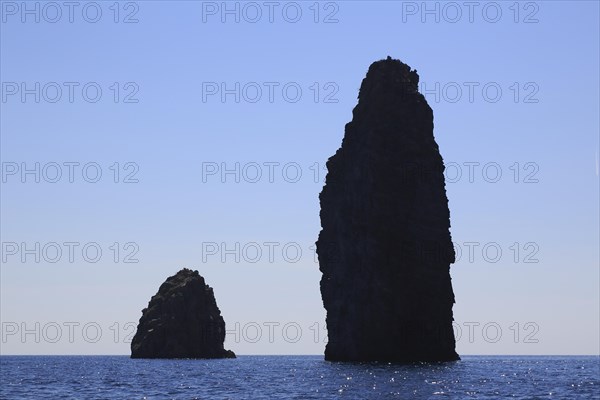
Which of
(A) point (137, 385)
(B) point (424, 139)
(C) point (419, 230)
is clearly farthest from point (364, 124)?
(A) point (137, 385)

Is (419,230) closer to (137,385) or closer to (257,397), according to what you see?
(137,385)

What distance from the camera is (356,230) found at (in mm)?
105938

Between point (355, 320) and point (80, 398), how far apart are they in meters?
53.6

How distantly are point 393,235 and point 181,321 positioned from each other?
2677 inches

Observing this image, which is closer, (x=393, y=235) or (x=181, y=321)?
(x=393, y=235)

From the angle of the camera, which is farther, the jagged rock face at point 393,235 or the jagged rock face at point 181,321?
the jagged rock face at point 181,321

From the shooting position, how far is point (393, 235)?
342 ft

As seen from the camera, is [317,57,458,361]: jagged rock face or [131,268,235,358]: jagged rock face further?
[131,268,235,358]: jagged rock face

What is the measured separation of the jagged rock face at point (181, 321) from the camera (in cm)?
16112

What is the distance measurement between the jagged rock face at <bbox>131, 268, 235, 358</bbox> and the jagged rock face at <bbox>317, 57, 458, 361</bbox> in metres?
55.7

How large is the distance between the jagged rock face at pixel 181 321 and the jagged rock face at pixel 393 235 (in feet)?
183

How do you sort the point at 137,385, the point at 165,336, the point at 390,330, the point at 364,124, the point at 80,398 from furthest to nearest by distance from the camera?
the point at 165,336
the point at 364,124
the point at 390,330
the point at 137,385
the point at 80,398

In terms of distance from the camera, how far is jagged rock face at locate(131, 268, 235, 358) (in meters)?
161

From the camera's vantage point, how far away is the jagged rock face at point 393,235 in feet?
337
